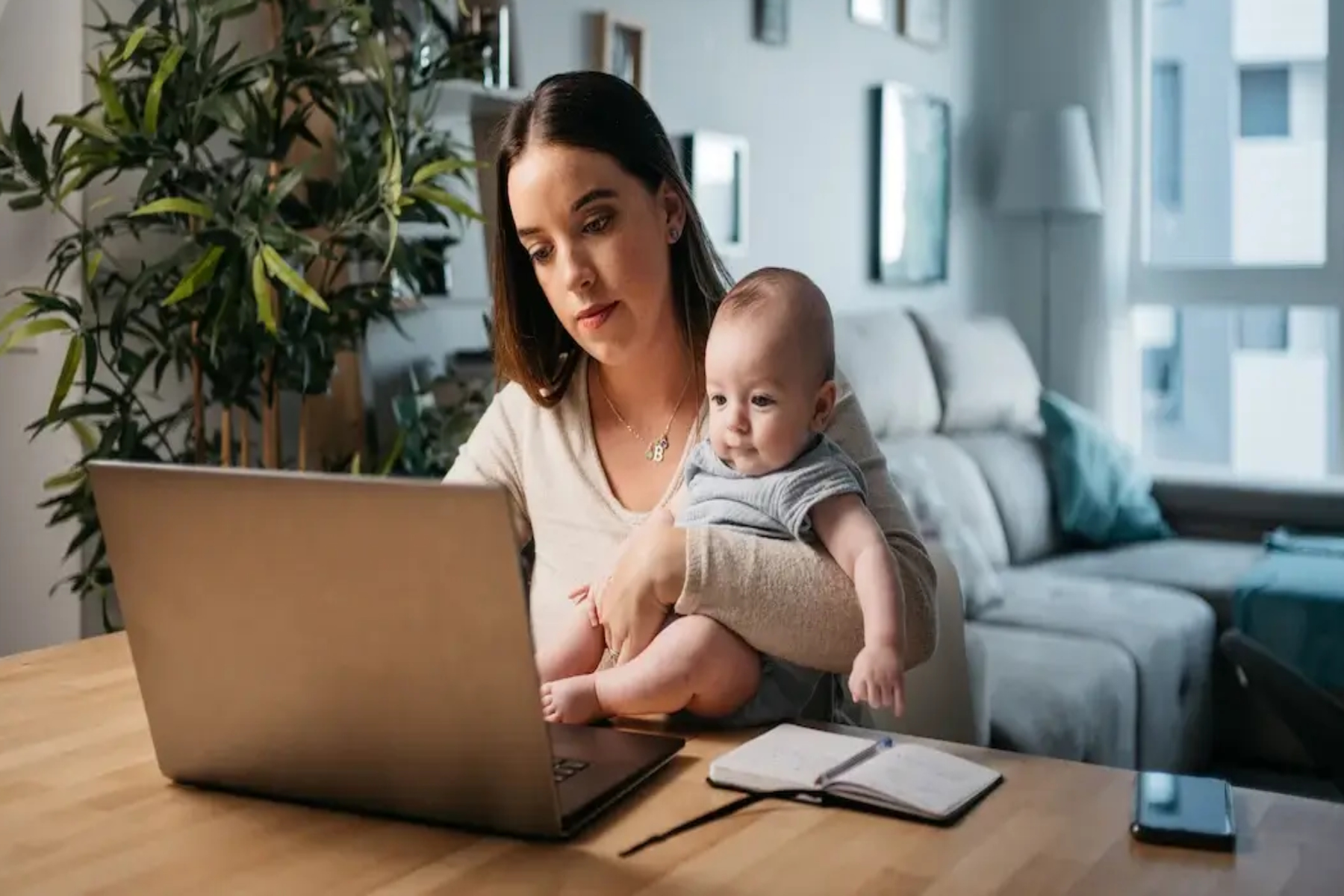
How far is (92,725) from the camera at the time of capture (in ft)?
4.16

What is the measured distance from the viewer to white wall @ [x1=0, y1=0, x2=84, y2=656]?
2.36 m

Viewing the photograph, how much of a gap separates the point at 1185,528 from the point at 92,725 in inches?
143

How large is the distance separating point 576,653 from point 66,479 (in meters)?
1.16

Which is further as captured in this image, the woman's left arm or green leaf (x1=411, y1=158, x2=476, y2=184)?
green leaf (x1=411, y1=158, x2=476, y2=184)

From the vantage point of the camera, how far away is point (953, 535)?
332 centimetres

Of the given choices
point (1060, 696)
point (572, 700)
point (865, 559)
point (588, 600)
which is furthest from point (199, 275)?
point (1060, 696)

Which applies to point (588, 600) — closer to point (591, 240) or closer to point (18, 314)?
point (591, 240)

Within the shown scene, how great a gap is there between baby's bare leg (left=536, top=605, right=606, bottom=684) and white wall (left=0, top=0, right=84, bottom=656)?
137 cm

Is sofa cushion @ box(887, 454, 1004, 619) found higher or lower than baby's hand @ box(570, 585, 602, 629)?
lower

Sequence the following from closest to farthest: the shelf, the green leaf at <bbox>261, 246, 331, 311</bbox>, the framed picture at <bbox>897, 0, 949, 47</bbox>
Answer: the green leaf at <bbox>261, 246, 331, 311</bbox> → the shelf → the framed picture at <bbox>897, 0, 949, 47</bbox>

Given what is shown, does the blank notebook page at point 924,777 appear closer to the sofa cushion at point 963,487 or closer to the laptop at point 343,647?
the laptop at point 343,647

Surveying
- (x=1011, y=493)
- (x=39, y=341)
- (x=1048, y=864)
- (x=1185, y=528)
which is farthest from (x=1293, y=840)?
(x=1185, y=528)

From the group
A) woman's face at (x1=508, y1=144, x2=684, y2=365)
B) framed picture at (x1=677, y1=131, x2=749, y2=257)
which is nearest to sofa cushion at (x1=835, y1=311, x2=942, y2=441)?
framed picture at (x1=677, y1=131, x2=749, y2=257)

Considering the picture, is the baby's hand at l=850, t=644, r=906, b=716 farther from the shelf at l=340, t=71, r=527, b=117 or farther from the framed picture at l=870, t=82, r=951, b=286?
the framed picture at l=870, t=82, r=951, b=286
